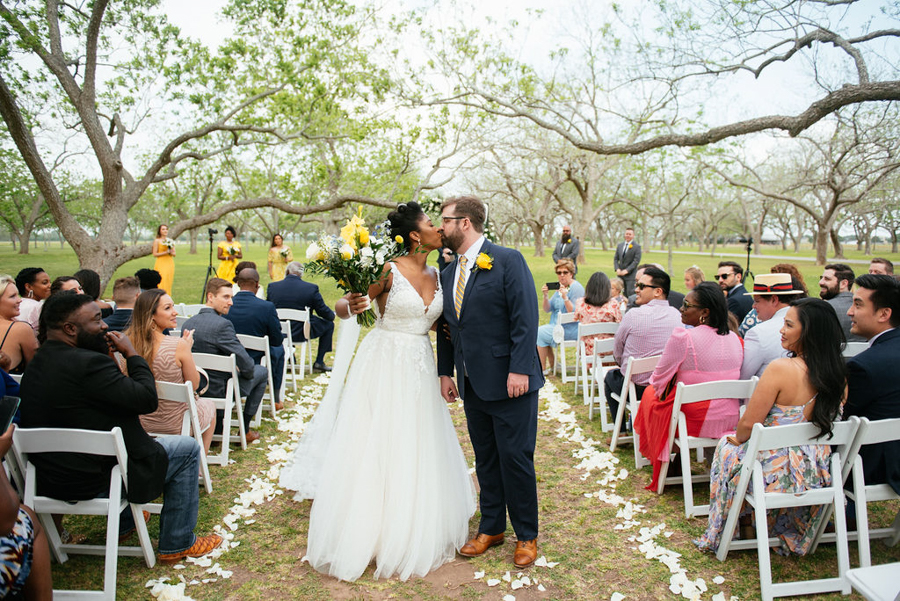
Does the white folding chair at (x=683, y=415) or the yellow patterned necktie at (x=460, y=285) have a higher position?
the yellow patterned necktie at (x=460, y=285)

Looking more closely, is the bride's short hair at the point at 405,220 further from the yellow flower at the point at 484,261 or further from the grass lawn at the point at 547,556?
the grass lawn at the point at 547,556

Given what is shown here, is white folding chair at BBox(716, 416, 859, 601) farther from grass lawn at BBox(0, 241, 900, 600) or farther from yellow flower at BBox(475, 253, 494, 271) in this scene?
yellow flower at BBox(475, 253, 494, 271)

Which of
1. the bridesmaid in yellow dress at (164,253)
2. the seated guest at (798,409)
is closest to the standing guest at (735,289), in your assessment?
the seated guest at (798,409)

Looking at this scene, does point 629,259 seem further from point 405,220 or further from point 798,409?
point 405,220

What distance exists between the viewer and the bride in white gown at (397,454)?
3.35 meters

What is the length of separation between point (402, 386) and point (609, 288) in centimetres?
395

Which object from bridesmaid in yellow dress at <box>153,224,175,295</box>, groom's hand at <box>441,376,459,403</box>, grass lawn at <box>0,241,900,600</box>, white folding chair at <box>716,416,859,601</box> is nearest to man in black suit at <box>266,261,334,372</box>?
grass lawn at <box>0,241,900,600</box>

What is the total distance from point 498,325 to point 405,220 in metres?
0.93

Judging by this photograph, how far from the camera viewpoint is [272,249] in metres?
13.9

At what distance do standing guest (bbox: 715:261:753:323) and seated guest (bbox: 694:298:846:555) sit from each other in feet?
11.3

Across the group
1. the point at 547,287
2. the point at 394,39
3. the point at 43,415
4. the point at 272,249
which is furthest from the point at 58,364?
the point at 394,39

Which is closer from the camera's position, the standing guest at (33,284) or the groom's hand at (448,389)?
the groom's hand at (448,389)

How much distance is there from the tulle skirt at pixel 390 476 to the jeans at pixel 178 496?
0.78 meters

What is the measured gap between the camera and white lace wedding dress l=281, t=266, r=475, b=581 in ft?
11.0
